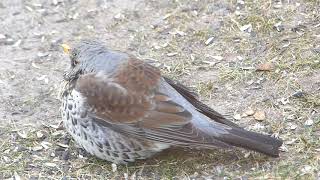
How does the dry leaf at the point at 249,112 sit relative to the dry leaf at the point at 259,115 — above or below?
below

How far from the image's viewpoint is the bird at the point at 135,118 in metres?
5.24

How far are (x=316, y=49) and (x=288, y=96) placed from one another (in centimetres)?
81

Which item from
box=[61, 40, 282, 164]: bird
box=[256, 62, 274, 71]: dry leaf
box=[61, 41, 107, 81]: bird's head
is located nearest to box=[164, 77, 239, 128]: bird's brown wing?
box=[61, 40, 282, 164]: bird

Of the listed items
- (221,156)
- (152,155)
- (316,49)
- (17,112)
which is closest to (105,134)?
(152,155)

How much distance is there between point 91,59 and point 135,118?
25.8 inches

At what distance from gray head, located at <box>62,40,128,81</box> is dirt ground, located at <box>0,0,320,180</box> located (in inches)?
24.3

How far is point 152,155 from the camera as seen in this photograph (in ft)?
18.1

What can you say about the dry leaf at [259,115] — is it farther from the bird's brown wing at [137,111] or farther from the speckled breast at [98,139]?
the speckled breast at [98,139]

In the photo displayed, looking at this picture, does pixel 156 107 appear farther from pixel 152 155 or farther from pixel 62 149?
pixel 62 149

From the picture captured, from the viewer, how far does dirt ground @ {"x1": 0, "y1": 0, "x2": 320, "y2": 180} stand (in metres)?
5.50

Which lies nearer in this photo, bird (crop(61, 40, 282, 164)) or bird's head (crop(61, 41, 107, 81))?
bird (crop(61, 40, 282, 164))

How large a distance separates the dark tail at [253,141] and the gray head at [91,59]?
1.00 metres

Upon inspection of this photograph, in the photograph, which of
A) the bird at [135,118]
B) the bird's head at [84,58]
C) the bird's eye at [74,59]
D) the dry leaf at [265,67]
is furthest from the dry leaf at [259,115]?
the bird's eye at [74,59]

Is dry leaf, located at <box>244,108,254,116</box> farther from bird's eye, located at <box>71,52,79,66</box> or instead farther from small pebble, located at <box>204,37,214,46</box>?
bird's eye, located at <box>71,52,79,66</box>
